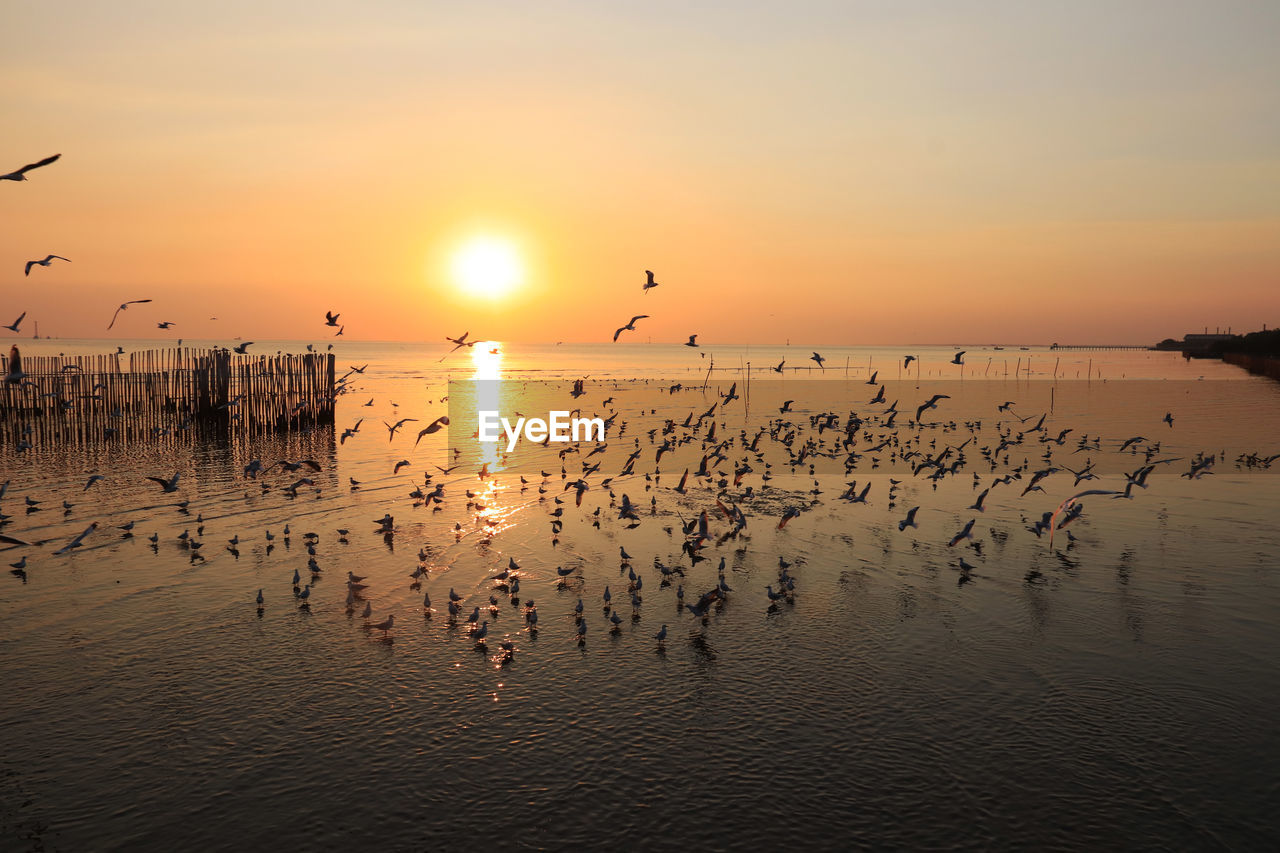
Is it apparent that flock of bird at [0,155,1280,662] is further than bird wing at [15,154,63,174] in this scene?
Yes

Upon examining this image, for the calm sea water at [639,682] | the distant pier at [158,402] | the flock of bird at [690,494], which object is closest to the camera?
the calm sea water at [639,682]

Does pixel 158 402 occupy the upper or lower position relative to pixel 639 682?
upper

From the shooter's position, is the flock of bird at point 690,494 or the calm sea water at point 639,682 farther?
the flock of bird at point 690,494

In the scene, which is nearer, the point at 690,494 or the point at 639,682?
the point at 639,682

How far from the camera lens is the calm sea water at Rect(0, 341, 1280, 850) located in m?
10.2

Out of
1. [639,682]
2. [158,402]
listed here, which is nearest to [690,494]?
[639,682]

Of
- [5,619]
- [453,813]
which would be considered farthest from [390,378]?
[453,813]

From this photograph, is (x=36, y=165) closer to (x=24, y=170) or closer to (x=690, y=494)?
(x=24, y=170)

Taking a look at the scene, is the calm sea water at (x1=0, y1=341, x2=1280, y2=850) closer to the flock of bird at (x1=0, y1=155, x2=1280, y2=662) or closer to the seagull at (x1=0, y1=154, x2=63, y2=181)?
the flock of bird at (x1=0, y1=155, x2=1280, y2=662)

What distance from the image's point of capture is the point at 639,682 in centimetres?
1376

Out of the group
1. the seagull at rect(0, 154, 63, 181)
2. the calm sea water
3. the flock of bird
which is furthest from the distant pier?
the seagull at rect(0, 154, 63, 181)

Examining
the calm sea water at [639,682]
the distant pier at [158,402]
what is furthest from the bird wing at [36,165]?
the distant pier at [158,402]

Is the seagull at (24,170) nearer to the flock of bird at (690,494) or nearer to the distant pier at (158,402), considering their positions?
the flock of bird at (690,494)

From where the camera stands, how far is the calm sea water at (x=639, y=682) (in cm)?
1023
